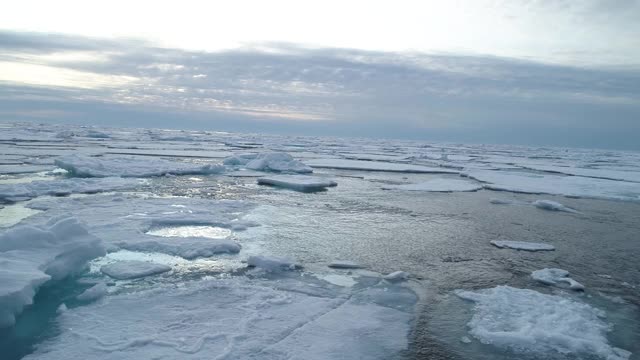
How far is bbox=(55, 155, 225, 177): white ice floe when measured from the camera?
13828 mm

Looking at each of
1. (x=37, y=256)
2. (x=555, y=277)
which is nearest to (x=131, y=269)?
(x=37, y=256)

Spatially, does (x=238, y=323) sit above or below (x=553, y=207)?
below

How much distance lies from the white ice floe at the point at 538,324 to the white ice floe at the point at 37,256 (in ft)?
13.2

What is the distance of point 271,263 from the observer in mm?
5898

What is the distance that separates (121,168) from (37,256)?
10631mm

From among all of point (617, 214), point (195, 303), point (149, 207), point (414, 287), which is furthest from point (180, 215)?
point (617, 214)

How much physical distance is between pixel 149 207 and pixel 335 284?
5.14 metres

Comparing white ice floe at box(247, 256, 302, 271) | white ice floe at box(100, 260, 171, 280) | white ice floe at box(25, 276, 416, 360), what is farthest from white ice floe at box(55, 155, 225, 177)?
white ice floe at box(25, 276, 416, 360)

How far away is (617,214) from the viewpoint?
1152cm

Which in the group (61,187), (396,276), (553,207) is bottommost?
(61,187)

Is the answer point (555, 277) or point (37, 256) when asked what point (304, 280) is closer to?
point (37, 256)

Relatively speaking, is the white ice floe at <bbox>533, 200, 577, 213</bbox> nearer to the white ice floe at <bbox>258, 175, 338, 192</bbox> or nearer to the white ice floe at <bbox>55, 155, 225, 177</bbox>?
the white ice floe at <bbox>258, 175, 338, 192</bbox>

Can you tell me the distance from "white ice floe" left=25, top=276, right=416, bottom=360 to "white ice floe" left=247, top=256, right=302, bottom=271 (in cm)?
51

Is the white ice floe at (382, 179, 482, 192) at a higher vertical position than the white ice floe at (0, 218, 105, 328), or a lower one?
lower
